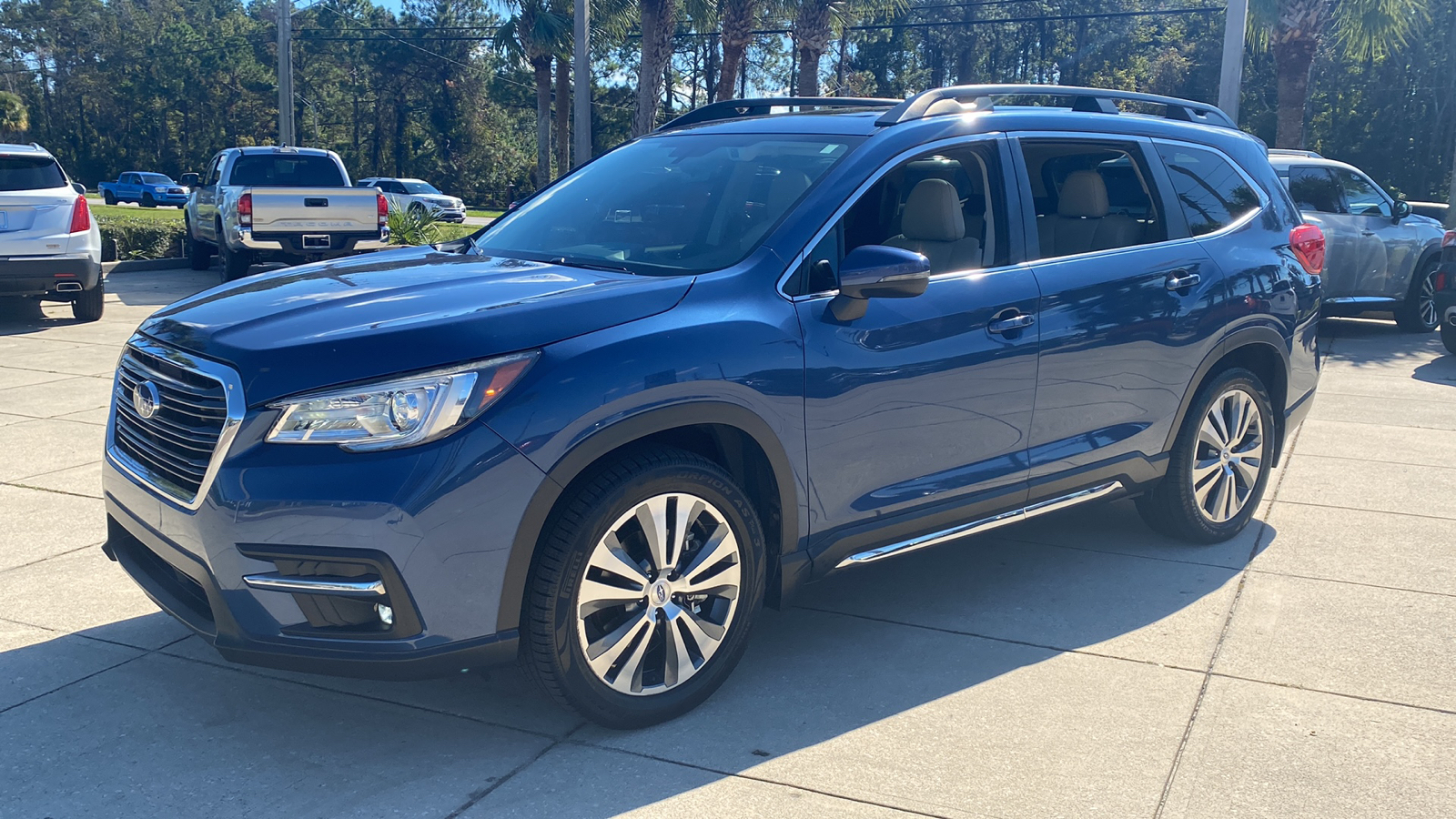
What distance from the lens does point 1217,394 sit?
5.38 m

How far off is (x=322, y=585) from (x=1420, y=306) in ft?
45.3

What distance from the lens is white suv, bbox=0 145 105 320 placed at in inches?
458

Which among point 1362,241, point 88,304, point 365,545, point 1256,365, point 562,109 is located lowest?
point 88,304

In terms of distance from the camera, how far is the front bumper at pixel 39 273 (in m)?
11.6

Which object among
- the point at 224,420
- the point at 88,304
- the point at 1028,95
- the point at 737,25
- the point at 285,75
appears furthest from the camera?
the point at 737,25

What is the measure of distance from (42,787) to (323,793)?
2.44ft

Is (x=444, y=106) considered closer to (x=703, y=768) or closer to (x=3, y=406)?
(x=3, y=406)

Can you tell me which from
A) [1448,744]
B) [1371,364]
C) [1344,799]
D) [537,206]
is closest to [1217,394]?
[1448,744]

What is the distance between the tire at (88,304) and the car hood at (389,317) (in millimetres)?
9620

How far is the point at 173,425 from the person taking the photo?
11.5ft

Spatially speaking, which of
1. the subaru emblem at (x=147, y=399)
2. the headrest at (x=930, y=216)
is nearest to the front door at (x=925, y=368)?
the headrest at (x=930, y=216)

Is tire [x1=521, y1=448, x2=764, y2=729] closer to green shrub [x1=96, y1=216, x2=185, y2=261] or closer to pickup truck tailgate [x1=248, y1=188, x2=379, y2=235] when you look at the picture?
pickup truck tailgate [x1=248, y1=188, x2=379, y2=235]

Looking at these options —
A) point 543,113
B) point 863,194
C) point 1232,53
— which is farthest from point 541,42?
point 863,194

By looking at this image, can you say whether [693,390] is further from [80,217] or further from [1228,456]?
[80,217]
